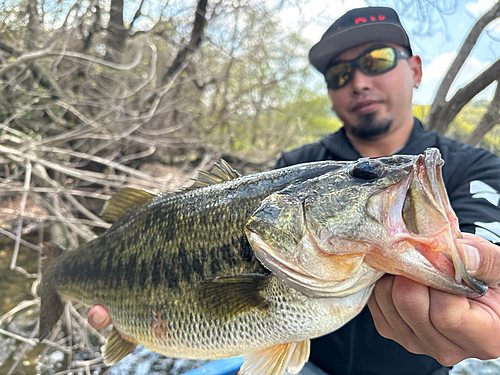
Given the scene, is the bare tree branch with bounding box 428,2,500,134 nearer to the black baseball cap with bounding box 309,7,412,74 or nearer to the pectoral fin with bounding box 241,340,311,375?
the black baseball cap with bounding box 309,7,412,74

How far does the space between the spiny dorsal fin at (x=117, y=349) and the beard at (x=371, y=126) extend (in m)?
1.85

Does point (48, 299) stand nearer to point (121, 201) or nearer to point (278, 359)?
point (121, 201)

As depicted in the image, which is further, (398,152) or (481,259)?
(398,152)

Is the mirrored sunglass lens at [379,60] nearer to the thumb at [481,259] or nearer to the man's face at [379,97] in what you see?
the man's face at [379,97]

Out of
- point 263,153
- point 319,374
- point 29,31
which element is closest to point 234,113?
point 263,153

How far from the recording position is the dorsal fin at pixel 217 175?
4.07 ft

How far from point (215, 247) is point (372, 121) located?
1473mm

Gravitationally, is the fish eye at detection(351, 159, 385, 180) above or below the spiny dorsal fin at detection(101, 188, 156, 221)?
above

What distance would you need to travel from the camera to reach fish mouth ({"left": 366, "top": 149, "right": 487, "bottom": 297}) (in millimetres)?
668

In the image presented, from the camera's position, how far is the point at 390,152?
2061 mm

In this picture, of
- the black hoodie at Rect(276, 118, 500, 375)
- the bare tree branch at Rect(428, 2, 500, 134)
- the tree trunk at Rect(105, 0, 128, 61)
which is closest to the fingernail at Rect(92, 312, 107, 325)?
the black hoodie at Rect(276, 118, 500, 375)

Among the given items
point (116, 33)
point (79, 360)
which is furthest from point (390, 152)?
point (116, 33)

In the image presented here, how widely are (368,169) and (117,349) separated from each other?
4.68ft

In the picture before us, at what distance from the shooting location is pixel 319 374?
1.85 meters
